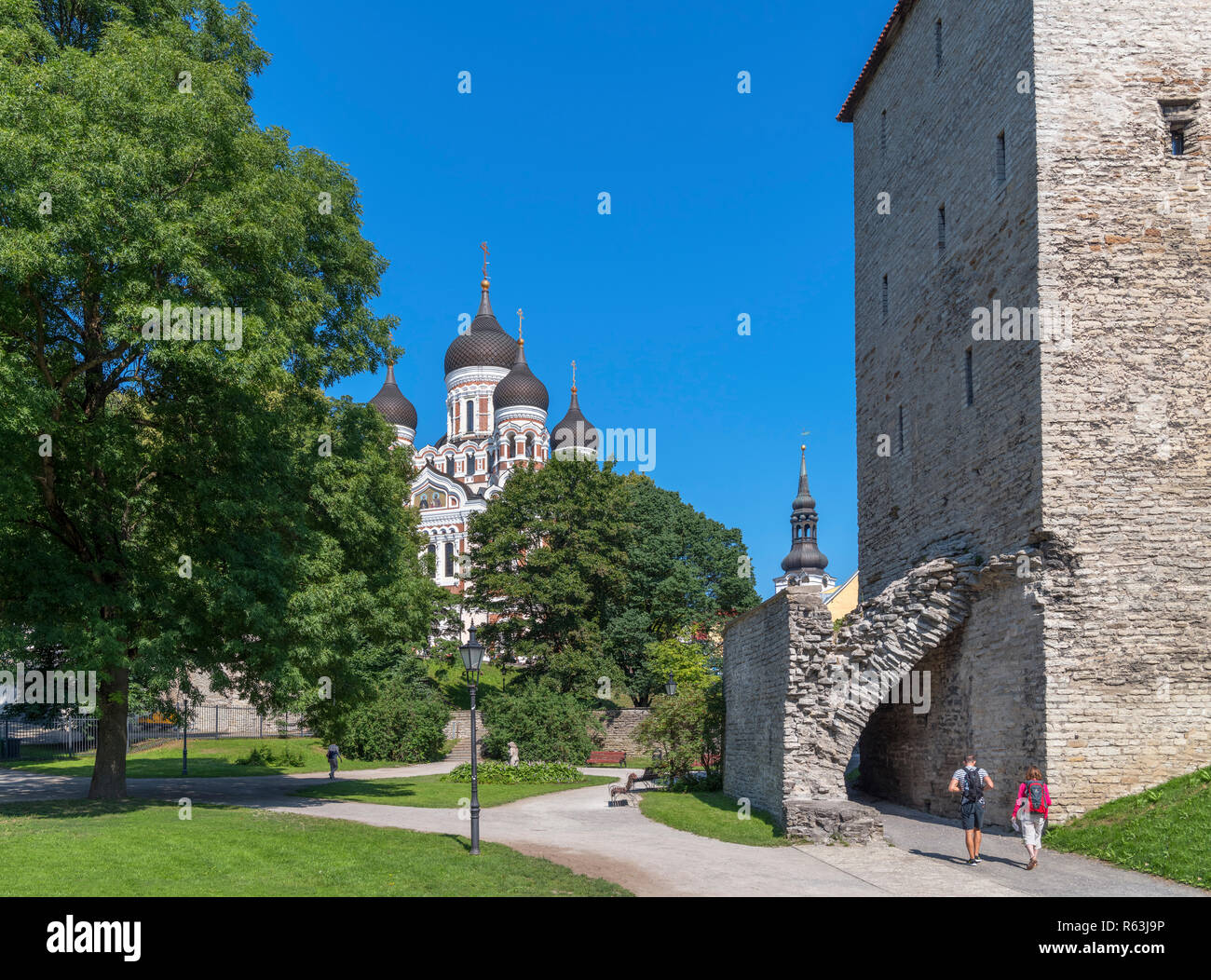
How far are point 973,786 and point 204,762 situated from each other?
27045 mm

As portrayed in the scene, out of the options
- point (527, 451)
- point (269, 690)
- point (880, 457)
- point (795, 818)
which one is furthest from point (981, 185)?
point (527, 451)

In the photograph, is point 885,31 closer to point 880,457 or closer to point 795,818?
point 880,457

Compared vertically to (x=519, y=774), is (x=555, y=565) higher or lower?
higher

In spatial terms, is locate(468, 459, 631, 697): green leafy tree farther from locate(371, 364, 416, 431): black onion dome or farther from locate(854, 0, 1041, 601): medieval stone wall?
locate(371, 364, 416, 431): black onion dome

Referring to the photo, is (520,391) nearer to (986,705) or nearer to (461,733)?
(461,733)

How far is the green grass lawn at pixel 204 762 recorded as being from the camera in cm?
2833

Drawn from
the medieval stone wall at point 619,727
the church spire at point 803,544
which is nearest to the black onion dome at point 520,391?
the church spire at point 803,544

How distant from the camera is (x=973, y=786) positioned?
12.7 metres

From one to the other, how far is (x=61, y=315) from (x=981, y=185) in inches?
655

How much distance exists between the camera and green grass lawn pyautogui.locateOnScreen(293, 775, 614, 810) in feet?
73.6

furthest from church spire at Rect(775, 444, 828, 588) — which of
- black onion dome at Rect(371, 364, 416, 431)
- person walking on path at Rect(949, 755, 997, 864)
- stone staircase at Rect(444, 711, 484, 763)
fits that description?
person walking on path at Rect(949, 755, 997, 864)

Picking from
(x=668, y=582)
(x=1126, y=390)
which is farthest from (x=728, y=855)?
(x=668, y=582)

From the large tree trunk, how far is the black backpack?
14422mm

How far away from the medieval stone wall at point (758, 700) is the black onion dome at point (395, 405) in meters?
68.4
